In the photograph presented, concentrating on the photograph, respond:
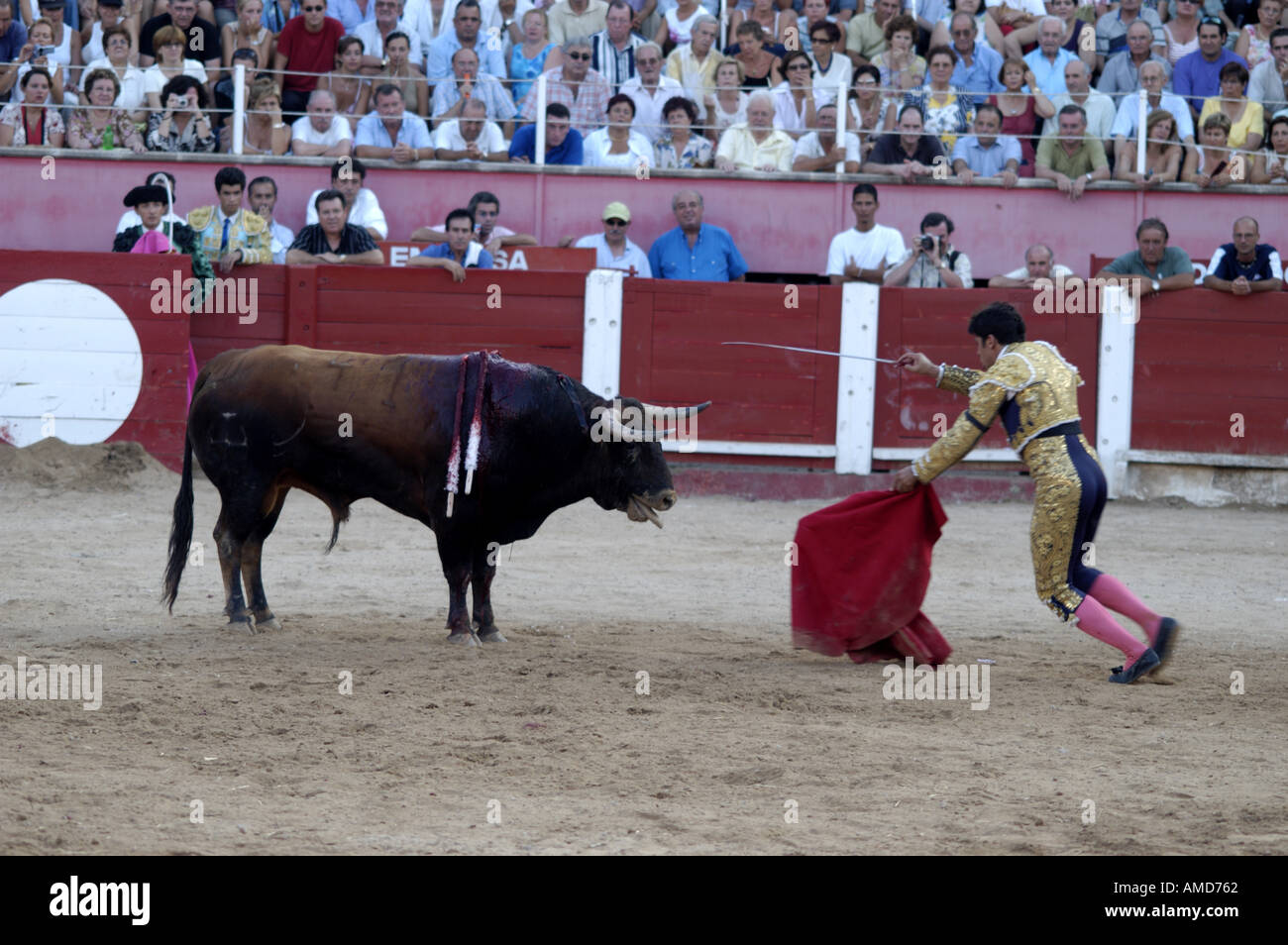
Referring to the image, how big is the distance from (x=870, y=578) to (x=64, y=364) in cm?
634

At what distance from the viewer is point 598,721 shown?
4.89m

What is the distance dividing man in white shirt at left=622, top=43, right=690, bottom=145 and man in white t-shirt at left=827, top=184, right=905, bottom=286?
5.08 feet

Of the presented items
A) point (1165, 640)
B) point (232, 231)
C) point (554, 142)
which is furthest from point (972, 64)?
point (1165, 640)

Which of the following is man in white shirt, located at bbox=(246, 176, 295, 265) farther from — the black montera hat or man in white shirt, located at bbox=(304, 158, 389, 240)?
the black montera hat

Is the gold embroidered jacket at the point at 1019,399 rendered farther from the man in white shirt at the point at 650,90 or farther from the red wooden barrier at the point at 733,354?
the man in white shirt at the point at 650,90

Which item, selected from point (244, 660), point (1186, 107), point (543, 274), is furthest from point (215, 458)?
point (1186, 107)

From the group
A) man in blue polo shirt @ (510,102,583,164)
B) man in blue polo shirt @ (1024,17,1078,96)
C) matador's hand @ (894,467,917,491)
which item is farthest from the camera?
man in blue polo shirt @ (1024,17,1078,96)

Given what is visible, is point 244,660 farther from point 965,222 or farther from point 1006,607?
point 965,222

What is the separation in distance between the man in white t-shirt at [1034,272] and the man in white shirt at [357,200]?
13.9 ft

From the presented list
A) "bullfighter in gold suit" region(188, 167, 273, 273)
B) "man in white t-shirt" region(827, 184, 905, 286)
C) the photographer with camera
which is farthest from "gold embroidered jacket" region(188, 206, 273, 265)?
the photographer with camera

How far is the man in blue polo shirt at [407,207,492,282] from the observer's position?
10.4 meters

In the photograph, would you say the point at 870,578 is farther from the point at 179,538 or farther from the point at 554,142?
the point at 554,142

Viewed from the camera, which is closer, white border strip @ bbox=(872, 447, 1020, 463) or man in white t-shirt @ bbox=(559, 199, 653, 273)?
white border strip @ bbox=(872, 447, 1020, 463)

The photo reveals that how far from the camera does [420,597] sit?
716 centimetres
